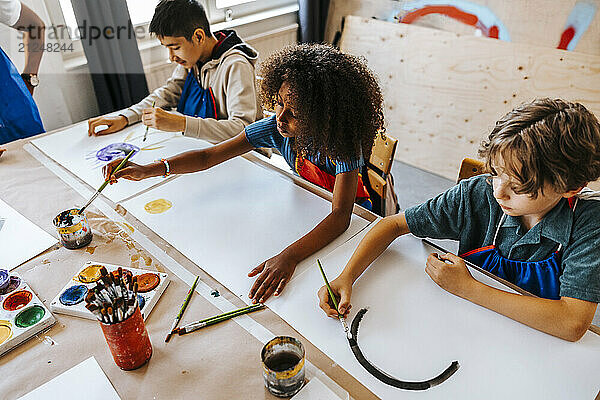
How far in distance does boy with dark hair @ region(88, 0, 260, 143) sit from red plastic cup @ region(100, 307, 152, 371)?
2.90 ft

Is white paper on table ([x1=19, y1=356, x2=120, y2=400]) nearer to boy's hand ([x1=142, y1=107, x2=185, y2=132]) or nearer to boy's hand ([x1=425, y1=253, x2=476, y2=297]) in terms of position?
boy's hand ([x1=425, y1=253, x2=476, y2=297])

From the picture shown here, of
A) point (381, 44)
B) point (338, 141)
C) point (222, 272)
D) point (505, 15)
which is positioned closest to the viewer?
point (222, 272)

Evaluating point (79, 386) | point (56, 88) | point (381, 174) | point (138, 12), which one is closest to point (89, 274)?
point (79, 386)

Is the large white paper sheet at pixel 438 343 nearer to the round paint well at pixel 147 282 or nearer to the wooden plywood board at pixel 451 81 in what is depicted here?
the round paint well at pixel 147 282

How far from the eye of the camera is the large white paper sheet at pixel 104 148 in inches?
50.3

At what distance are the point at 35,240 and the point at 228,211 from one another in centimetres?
46

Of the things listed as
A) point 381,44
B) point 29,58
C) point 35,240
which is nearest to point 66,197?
point 35,240

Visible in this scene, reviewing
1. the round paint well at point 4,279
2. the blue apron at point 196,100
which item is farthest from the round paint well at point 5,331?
the blue apron at point 196,100

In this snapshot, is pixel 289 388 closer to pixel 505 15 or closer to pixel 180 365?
pixel 180 365

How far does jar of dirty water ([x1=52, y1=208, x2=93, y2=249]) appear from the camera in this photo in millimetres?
988

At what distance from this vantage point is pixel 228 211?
1134mm

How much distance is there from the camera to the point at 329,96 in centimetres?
102

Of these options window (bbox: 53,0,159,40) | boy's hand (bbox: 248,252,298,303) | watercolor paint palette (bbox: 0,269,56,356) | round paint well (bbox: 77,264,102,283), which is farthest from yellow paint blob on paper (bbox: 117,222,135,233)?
window (bbox: 53,0,159,40)

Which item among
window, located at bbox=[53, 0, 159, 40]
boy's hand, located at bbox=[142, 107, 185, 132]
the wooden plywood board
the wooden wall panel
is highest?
window, located at bbox=[53, 0, 159, 40]
